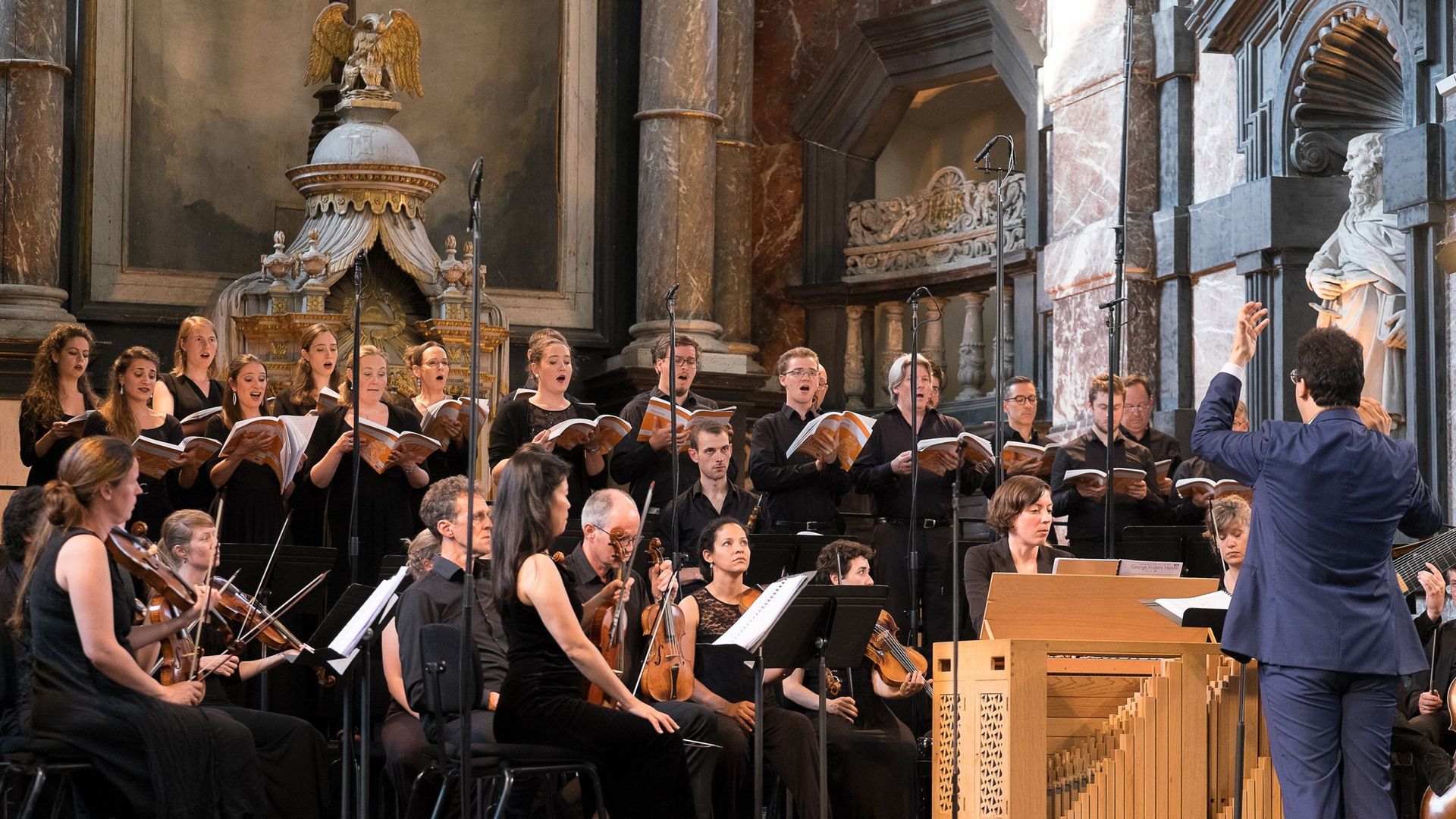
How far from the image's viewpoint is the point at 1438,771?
646 centimetres

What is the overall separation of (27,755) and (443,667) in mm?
1063

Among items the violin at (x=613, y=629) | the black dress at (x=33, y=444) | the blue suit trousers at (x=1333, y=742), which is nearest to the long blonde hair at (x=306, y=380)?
the black dress at (x=33, y=444)

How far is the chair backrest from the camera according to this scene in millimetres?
5105

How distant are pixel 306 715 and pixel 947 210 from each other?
594 centimetres

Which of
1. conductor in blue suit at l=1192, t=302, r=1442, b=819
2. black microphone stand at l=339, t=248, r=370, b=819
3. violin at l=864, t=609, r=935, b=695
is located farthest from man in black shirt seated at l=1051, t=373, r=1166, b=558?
black microphone stand at l=339, t=248, r=370, b=819

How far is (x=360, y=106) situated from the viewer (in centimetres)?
1022

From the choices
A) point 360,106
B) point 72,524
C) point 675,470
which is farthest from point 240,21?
point 72,524

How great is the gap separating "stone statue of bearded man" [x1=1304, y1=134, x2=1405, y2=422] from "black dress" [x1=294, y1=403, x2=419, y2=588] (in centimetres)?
406

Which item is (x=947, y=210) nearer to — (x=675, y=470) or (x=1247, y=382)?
(x=1247, y=382)

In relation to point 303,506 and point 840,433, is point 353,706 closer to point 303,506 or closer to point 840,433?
point 303,506

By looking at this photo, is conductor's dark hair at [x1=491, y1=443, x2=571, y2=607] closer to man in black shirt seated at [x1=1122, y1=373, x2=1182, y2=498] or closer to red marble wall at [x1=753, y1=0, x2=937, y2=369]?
man in black shirt seated at [x1=1122, y1=373, x2=1182, y2=498]

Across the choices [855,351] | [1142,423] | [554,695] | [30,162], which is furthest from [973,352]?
[554,695]

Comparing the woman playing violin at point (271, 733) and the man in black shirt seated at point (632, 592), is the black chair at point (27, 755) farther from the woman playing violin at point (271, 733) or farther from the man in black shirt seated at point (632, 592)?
the man in black shirt seated at point (632, 592)

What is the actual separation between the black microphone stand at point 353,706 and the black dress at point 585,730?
2.27 feet
